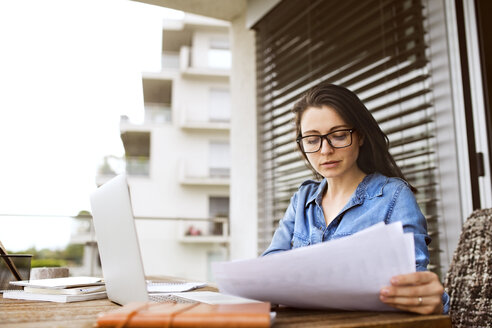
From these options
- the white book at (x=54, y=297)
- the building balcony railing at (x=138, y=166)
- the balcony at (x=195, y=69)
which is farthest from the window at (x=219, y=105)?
the white book at (x=54, y=297)

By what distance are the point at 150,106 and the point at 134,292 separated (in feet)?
51.1

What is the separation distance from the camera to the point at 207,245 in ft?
50.0

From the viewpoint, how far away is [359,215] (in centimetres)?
113

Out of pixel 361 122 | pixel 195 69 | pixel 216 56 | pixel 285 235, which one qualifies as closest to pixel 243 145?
pixel 285 235

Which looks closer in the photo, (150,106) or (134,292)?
(134,292)

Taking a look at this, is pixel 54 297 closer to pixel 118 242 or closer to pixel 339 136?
pixel 118 242

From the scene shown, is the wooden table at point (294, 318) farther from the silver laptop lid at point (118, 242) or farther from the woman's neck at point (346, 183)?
the woman's neck at point (346, 183)

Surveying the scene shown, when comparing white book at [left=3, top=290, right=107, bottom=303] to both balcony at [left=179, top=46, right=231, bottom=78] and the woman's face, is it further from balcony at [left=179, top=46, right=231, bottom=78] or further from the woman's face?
balcony at [left=179, top=46, right=231, bottom=78]

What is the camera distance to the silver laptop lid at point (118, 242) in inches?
28.8

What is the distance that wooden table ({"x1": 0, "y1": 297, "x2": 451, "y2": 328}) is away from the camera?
2.11 feet

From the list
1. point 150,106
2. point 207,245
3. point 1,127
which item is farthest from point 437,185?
point 150,106

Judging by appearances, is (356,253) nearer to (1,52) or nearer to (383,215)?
(383,215)

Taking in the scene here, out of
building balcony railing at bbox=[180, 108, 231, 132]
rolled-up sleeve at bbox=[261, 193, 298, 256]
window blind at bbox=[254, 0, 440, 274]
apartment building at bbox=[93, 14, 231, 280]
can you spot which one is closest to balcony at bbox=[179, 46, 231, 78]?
apartment building at bbox=[93, 14, 231, 280]

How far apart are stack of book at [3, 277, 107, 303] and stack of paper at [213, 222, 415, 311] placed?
433 millimetres
